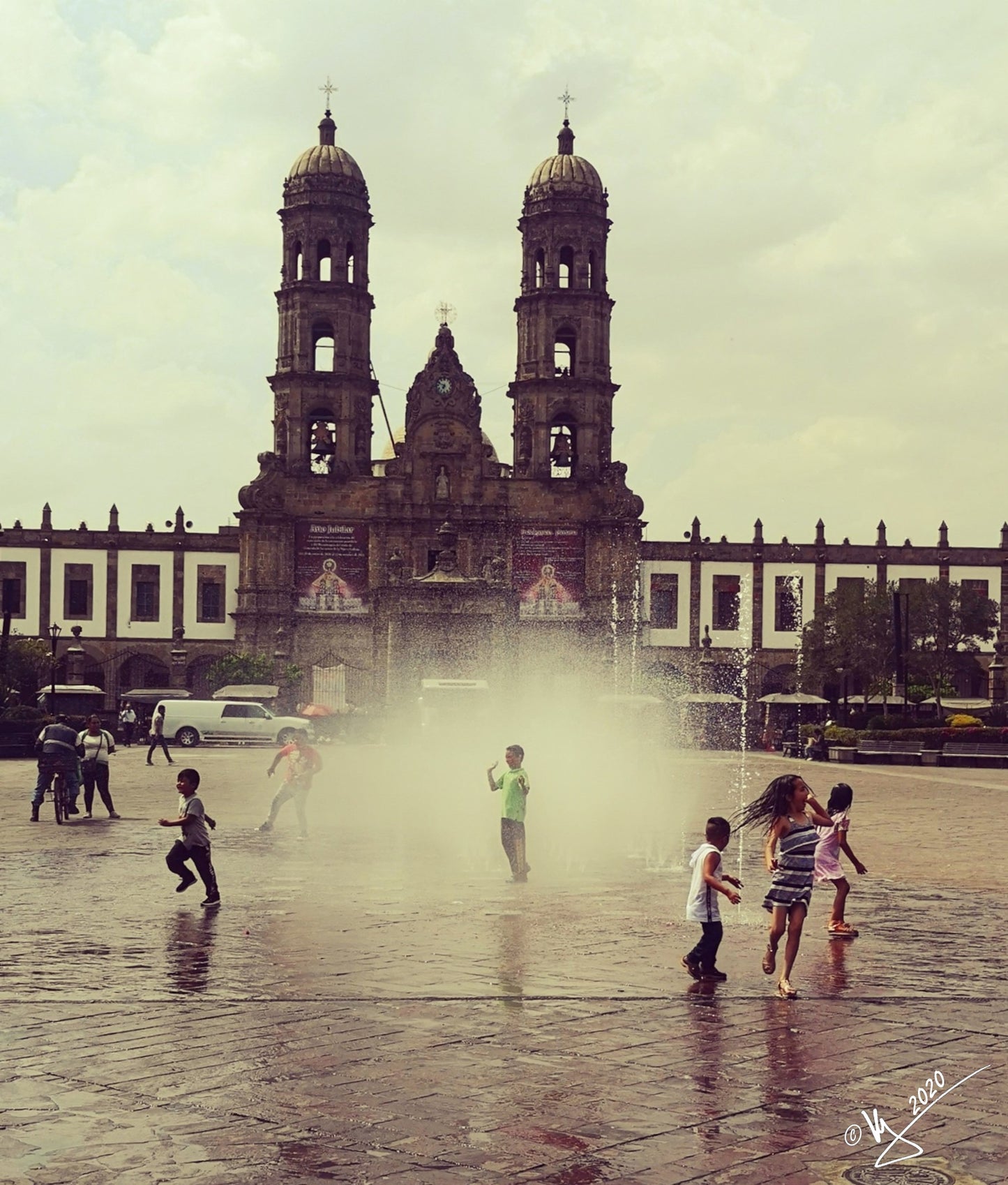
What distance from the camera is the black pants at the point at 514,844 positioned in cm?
1545

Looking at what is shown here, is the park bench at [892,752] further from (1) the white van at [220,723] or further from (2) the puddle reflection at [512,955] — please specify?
(2) the puddle reflection at [512,955]

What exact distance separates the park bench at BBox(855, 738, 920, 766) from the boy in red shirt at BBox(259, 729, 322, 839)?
84.1 ft

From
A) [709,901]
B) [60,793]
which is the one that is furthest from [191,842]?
[60,793]

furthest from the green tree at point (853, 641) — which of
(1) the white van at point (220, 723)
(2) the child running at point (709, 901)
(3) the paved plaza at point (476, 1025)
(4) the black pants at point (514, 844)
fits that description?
(2) the child running at point (709, 901)

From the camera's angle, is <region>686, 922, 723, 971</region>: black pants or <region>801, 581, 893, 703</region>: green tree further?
<region>801, 581, 893, 703</region>: green tree

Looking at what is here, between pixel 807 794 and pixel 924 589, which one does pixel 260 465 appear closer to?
pixel 924 589

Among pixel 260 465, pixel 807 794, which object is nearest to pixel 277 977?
pixel 807 794

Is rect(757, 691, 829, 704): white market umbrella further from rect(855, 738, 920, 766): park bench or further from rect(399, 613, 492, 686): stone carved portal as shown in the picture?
rect(399, 613, 492, 686): stone carved portal

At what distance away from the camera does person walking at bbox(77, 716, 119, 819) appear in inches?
895

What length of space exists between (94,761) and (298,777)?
395 cm

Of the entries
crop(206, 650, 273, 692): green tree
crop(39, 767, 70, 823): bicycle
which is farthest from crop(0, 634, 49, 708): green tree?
crop(39, 767, 70, 823): bicycle

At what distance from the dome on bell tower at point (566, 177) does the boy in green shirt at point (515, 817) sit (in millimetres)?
60134

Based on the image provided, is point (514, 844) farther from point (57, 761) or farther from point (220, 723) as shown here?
point (220, 723)

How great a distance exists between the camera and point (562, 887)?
14.9 meters
